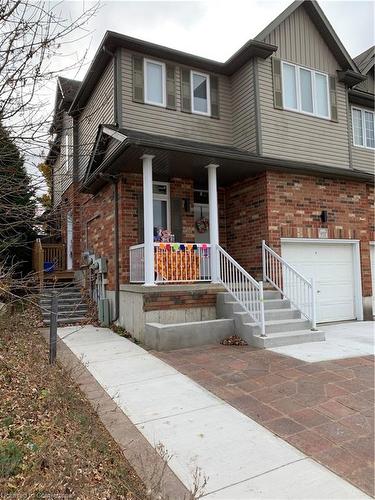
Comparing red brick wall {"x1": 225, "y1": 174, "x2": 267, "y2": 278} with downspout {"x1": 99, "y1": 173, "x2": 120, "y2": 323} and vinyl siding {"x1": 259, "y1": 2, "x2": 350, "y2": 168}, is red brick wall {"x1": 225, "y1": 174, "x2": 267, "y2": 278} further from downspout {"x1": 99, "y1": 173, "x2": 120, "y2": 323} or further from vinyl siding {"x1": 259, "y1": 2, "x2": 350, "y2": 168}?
downspout {"x1": 99, "y1": 173, "x2": 120, "y2": 323}

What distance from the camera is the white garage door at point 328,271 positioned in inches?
384

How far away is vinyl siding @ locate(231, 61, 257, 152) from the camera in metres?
10.1

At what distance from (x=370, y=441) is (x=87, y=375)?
379 cm

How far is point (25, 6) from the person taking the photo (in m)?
3.38

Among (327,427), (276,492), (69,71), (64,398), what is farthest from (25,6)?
(327,427)

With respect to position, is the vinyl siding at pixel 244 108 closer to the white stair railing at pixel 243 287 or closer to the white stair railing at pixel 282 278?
the white stair railing at pixel 282 278

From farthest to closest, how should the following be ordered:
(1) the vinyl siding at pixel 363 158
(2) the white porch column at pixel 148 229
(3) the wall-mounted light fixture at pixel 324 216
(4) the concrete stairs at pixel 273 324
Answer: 1. (1) the vinyl siding at pixel 363 158
2. (3) the wall-mounted light fixture at pixel 324 216
3. (2) the white porch column at pixel 148 229
4. (4) the concrete stairs at pixel 273 324

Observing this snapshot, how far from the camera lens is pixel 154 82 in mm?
9953

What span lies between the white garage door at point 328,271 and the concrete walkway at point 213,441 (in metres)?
5.41

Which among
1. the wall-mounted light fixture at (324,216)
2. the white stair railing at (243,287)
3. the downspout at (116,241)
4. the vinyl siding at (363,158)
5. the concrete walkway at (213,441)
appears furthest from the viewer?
the vinyl siding at (363,158)

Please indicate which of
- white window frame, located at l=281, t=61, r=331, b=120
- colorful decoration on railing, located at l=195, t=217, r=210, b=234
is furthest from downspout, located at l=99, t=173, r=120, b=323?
white window frame, located at l=281, t=61, r=331, b=120

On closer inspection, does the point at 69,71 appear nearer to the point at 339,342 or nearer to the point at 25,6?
the point at 25,6

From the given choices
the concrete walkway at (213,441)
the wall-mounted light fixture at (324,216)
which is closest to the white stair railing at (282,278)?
the wall-mounted light fixture at (324,216)

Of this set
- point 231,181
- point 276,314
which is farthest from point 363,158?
point 276,314
